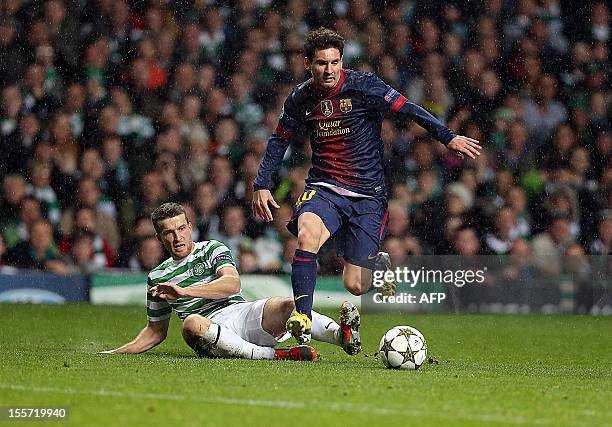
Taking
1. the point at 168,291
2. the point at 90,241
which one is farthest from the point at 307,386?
the point at 90,241

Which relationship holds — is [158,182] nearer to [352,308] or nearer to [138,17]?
[138,17]

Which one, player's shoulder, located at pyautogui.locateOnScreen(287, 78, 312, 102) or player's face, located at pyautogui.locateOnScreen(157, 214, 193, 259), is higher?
player's shoulder, located at pyautogui.locateOnScreen(287, 78, 312, 102)

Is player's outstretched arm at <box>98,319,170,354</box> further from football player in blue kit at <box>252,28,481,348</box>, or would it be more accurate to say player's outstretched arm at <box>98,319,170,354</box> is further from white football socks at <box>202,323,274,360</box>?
football player in blue kit at <box>252,28,481,348</box>

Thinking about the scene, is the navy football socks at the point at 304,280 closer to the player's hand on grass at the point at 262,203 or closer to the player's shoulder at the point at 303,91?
the player's hand on grass at the point at 262,203

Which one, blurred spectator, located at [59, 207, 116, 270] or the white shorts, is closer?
the white shorts

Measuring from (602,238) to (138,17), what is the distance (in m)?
6.09

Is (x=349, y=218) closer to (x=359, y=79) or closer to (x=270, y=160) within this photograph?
(x=270, y=160)

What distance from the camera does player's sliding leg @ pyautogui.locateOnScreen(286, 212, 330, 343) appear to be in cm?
691

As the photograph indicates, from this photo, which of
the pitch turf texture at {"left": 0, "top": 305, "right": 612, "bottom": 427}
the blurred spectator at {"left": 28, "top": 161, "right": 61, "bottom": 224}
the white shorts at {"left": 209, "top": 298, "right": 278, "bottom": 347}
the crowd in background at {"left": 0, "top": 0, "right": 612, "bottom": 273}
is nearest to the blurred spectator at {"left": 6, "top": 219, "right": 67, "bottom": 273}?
the crowd in background at {"left": 0, "top": 0, "right": 612, "bottom": 273}

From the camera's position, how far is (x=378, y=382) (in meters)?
5.82

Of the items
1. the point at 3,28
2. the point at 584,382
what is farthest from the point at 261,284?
the point at 584,382

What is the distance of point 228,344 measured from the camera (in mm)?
7113

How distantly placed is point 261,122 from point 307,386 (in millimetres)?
8347

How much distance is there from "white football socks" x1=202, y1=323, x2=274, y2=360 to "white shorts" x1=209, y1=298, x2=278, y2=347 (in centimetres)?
13
